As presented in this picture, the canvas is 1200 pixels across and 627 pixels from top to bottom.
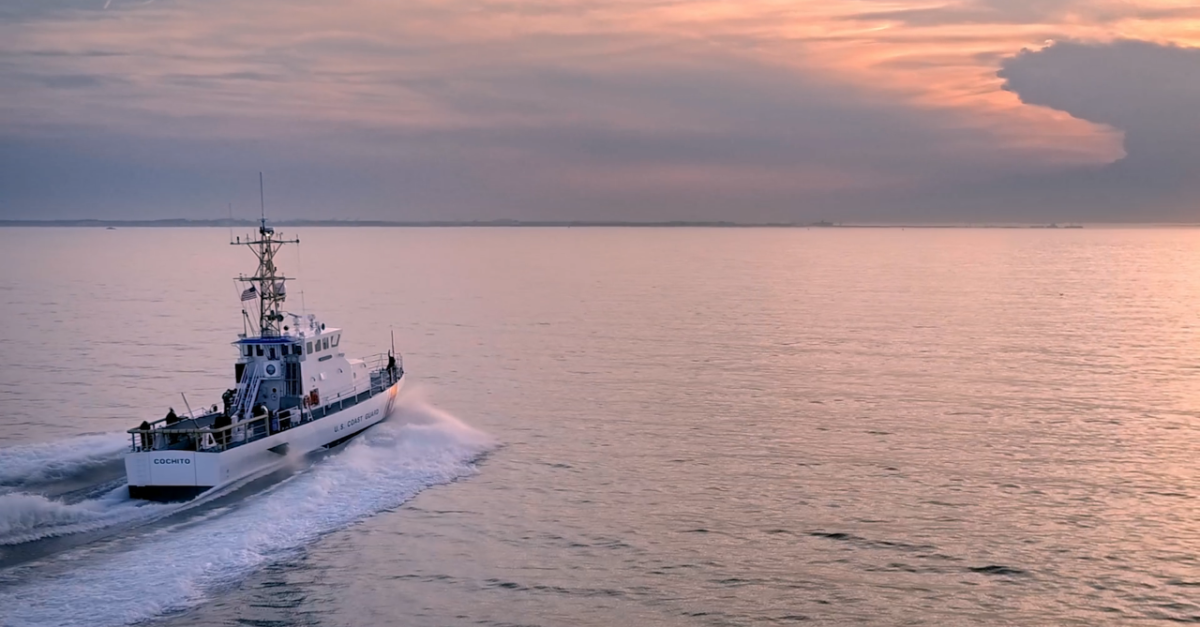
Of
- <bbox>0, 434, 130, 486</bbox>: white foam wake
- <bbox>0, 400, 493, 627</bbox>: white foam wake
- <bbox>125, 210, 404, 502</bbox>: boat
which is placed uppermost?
<bbox>125, 210, 404, 502</bbox>: boat

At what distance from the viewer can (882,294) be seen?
112 m

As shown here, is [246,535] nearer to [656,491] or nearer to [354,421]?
[656,491]

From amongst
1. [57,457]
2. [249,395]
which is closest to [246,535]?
[57,457]

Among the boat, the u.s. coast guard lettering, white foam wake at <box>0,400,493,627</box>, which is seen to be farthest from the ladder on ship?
white foam wake at <box>0,400,493,627</box>

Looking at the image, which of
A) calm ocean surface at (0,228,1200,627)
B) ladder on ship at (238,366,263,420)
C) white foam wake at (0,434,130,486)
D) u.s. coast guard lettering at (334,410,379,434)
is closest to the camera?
calm ocean surface at (0,228,1200,627)

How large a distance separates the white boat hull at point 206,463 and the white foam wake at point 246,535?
1390mm

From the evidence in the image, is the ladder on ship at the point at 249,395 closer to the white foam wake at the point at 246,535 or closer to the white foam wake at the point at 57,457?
the white foam wake at the point at 246,535

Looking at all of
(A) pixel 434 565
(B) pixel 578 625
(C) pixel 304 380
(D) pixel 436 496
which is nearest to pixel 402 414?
(C) pixel 304 380

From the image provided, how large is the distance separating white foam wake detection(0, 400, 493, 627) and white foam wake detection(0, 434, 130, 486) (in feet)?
25.9

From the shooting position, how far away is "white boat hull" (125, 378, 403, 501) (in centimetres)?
3158

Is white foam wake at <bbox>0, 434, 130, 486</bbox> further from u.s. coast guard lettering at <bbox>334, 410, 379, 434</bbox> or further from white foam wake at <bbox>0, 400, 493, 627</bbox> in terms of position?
u.s. coast guard lettering at <bbox>334, 410, 379, 434</bbox>

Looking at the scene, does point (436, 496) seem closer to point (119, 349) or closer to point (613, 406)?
point (613, 406)

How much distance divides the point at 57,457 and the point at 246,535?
12435 mm

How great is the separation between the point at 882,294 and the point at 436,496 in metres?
88.5
